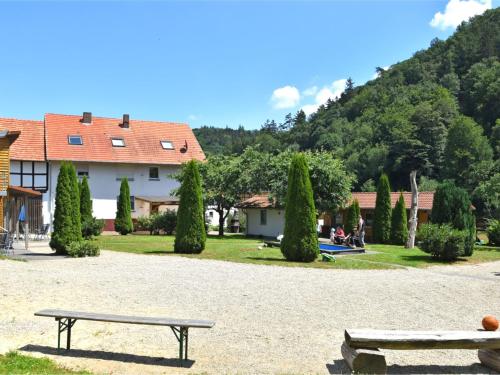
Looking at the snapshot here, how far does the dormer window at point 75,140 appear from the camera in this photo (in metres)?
41.8

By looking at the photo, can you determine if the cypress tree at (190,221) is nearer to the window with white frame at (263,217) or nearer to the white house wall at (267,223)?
the white house wall at (267,223)

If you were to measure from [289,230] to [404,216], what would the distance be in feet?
44.2

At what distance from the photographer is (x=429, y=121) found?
79.9 meters

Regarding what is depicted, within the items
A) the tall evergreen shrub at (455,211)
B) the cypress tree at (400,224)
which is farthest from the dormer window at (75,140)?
the tall evergreen shrub at (455,211)

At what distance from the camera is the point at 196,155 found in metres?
45.8

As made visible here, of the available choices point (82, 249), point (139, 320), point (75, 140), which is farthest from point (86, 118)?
point (139, 320)

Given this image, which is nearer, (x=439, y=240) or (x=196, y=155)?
(x=439, y=240)

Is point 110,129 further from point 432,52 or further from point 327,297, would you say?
point 432,52

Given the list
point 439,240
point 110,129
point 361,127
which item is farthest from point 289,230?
point 361,127

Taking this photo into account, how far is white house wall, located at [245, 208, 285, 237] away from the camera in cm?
3603

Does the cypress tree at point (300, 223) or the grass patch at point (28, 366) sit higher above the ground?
the cypress tree at point (300, 223)

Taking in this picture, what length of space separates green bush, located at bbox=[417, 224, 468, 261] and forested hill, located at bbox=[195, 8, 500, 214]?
2154 cm

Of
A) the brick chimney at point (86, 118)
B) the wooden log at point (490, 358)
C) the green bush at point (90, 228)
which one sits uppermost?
the brick chimney at point (86, 118)

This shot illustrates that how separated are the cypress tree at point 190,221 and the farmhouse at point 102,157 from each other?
17674 mm
